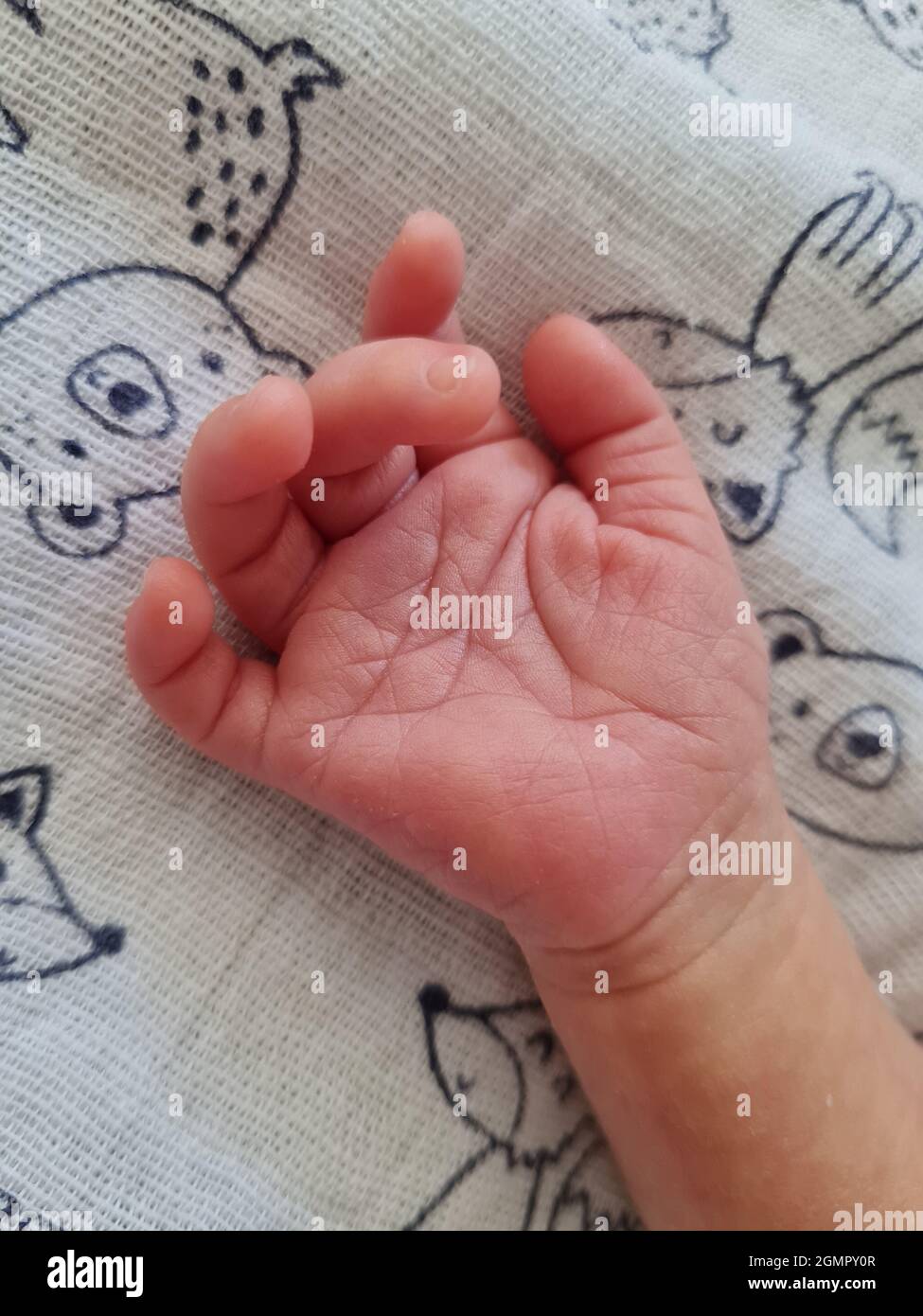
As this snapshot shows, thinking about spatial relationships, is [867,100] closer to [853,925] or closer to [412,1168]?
[853,925]

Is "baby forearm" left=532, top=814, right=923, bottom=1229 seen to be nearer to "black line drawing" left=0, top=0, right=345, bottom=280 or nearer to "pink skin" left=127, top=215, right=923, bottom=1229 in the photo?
"pink skin" left=127, top=215, right=923, bottom=1229

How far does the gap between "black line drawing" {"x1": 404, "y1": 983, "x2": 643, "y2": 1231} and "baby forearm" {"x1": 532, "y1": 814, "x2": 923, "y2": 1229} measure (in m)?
0.05

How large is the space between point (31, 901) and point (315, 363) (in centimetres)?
36

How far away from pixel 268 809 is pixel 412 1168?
0.24 m

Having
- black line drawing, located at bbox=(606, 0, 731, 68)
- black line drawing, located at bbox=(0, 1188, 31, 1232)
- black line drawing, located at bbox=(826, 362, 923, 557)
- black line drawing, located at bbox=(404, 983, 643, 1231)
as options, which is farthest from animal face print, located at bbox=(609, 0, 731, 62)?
black line drawing, located at bbox=(0, 1188, 31, 1232)

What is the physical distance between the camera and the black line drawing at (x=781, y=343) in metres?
0.62

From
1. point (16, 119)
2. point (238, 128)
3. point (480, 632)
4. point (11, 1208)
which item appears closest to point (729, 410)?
point (480, 632)

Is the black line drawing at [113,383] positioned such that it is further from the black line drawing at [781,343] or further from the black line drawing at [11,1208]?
the black line drawing at [11,1208]

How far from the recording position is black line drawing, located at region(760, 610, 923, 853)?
2.14 ft

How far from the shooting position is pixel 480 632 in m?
0.56

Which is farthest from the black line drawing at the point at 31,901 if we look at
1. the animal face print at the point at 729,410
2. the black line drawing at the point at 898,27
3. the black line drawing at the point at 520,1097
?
the black line drawing at the point at 898,27

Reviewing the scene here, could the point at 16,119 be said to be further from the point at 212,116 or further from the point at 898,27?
the point at 898,27

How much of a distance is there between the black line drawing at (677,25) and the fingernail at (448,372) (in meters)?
0.28

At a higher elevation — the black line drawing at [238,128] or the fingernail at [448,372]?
the black line drawing at [238,128]
